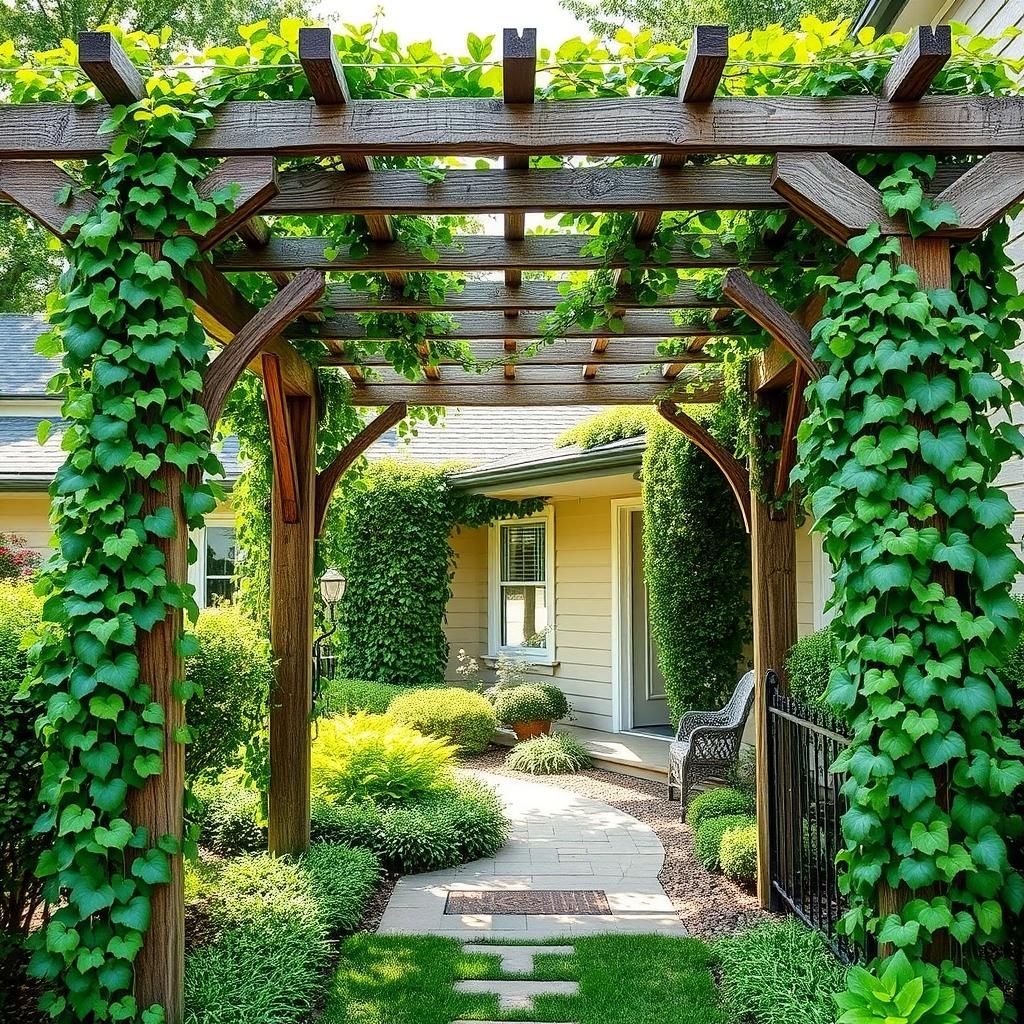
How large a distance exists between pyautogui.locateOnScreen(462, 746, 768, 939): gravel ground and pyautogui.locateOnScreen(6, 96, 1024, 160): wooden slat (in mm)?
3754

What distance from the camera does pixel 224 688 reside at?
15.8 ft

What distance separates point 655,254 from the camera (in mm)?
4035

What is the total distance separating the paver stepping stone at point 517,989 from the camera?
13.2ft

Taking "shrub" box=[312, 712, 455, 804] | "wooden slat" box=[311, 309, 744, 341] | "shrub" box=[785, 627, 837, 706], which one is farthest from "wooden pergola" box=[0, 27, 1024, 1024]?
"shrub" box=[312, 712, 455, 804]

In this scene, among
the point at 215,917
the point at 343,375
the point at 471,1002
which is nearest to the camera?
the point at 471,1002

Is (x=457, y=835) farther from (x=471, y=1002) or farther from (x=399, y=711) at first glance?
(x=399, y=711)

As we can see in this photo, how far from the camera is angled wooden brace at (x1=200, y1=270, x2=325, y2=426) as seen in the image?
3.36 m

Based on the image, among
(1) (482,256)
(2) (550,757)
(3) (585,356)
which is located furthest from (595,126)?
(2) (550,757)

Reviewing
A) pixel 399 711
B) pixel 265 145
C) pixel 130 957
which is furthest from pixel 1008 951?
pixel 399 711

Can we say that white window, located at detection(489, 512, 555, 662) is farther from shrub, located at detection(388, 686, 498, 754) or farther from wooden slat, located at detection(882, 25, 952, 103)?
wooden slat, located at detection(882, 25, 952, 103)

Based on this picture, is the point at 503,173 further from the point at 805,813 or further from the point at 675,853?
the point at 675,853

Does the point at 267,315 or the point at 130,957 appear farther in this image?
the point at 267,315

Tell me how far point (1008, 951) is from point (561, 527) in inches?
322

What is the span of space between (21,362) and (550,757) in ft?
30.6
